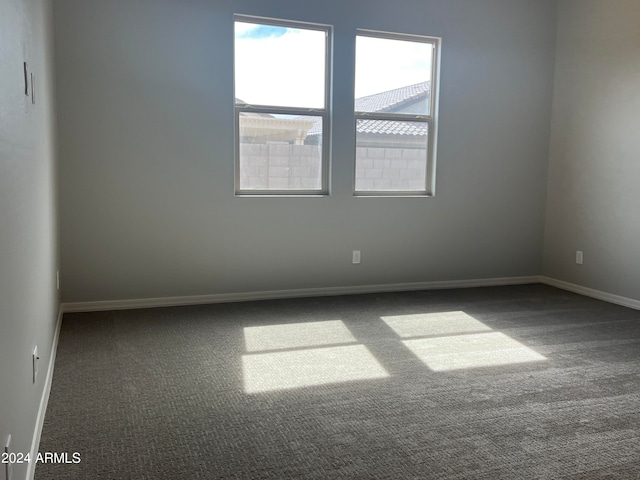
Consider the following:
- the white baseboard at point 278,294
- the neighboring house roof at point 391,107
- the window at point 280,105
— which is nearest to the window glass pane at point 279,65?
the window at point 280,105

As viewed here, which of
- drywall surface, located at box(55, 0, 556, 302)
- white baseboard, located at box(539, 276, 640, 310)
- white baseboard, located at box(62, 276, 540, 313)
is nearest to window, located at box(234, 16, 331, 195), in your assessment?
drywall surface, located at box(55, 0, 556, 302)

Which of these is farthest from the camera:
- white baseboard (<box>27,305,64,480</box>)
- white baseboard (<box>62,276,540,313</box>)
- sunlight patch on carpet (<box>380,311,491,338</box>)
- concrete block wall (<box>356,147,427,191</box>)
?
concrete block wall (<box>356,147,427,191</box>)

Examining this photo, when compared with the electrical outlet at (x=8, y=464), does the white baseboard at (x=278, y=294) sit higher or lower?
lower

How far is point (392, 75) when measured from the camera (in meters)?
4.77

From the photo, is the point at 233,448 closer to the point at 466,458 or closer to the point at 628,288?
the point at 466,458

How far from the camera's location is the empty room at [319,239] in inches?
84.9

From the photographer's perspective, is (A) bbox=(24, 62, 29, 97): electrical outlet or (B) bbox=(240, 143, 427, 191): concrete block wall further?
(B) bbox=(240, 143, 427, 191): concrete block wall

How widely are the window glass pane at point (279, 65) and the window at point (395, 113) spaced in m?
0.36

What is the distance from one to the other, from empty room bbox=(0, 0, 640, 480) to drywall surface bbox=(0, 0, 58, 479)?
22 mm

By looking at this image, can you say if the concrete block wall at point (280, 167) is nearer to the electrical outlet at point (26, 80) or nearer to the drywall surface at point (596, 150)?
the electrical outlet at point (26, 80)

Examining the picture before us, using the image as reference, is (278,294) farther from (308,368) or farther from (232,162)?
(308,368)

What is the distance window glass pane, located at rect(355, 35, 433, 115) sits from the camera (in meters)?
4.66

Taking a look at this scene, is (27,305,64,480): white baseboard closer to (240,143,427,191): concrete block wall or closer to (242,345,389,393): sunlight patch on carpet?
(242,345,389,393): sunlight patch on carpet

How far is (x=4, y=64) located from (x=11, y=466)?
3.84ft
